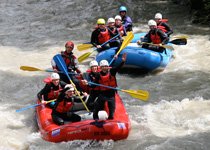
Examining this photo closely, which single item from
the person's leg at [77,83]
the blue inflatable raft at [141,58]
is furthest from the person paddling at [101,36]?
the person's leg at [77,83]

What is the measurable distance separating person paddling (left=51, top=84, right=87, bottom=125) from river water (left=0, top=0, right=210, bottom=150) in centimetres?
40

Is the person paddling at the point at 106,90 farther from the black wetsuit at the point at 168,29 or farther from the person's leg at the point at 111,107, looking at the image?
the black wetsuit at the point at 168,29

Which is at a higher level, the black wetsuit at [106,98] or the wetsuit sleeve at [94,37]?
the wetsuit sleeve at [94,37]

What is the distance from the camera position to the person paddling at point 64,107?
493cm

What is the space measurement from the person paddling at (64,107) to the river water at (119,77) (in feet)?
1.32

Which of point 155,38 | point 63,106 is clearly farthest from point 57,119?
point 155,38

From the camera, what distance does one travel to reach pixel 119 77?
25.9ft

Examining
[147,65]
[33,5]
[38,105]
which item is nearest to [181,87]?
[147,65]

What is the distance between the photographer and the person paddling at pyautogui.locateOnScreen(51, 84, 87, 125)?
4932mm

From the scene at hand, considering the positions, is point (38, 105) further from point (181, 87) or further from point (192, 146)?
point (181, 87)

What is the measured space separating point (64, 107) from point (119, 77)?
10.0 ft

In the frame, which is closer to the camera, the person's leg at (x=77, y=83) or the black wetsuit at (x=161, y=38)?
the person's leg at (x=77, y=83)

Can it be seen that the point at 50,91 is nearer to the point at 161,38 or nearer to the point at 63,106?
the point at 63,106

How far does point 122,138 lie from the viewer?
493cm
